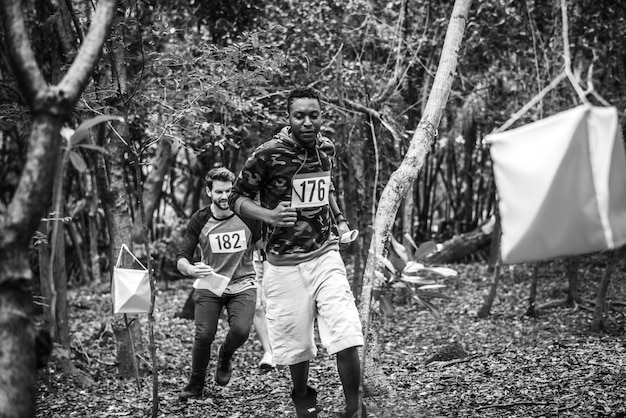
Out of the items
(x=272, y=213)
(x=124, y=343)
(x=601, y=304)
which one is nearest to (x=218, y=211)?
(x=124, y=343)

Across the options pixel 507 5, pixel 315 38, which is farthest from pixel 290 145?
pixel 507 5

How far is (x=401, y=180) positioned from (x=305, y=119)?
0.71 meters

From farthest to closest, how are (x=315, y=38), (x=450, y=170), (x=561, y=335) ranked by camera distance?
(x=450, y=170) → (x=315, y=38) → (x=561, y=335)

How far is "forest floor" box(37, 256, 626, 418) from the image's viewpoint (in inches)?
159

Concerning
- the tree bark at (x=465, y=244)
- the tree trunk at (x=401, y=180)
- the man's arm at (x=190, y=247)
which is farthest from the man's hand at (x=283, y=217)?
the tree bark at (x=465, y=244)

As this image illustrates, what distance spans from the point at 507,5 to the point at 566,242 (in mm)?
5665

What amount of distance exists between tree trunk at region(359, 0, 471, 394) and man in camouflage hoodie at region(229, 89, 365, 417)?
0.35 metres

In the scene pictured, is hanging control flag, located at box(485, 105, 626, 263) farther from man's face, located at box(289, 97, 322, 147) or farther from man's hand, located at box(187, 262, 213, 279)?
man's hand, located at box(187, 262, 213, 279)

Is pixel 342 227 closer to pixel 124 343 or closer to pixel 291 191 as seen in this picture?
pixel 291 191

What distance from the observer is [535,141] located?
237 cm

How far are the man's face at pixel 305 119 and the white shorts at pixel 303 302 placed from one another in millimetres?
584

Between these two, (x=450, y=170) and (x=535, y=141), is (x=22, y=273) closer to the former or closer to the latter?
(x=535, y=141)

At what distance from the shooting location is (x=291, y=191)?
11.9ft

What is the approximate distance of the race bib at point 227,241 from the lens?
5.06m
